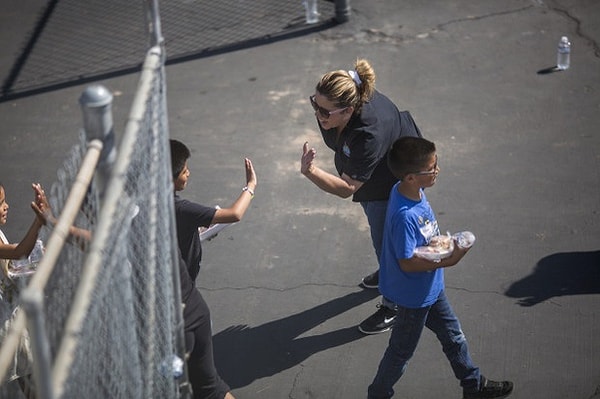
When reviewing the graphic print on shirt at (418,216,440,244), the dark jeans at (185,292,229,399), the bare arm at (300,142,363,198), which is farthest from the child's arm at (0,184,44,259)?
the graphic print on shirt at (418,216,440,244)

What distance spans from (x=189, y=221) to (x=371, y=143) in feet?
3.98

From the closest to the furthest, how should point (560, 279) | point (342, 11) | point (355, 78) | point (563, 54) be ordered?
1. point (355, 78)
2. point (560, 279)
3. point (563, 54)
4. point (342, 11)

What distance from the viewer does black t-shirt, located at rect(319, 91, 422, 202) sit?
5.18 metres

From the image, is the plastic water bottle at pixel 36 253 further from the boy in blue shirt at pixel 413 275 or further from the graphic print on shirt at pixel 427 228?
the graphic print on shirt at pixel 427 228

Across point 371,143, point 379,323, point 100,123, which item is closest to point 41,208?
point 100,123

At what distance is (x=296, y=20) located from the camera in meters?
10.5

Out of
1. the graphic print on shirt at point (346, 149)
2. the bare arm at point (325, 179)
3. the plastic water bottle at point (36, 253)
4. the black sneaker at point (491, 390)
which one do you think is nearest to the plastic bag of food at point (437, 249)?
the bare arm at point (325, 179)

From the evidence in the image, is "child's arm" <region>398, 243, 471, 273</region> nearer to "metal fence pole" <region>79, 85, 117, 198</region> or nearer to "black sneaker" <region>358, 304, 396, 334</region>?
"black sneaker" <region>358, 304, 396, 334</region>

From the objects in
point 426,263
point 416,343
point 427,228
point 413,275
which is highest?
point 427,228

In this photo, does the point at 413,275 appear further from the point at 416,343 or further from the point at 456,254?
the point at 416,343

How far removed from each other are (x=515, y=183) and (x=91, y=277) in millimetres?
5360

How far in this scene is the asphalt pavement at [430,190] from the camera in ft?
18.4

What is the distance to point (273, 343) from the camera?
228 inches

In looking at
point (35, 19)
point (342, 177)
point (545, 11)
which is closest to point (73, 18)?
point (35, 19)
